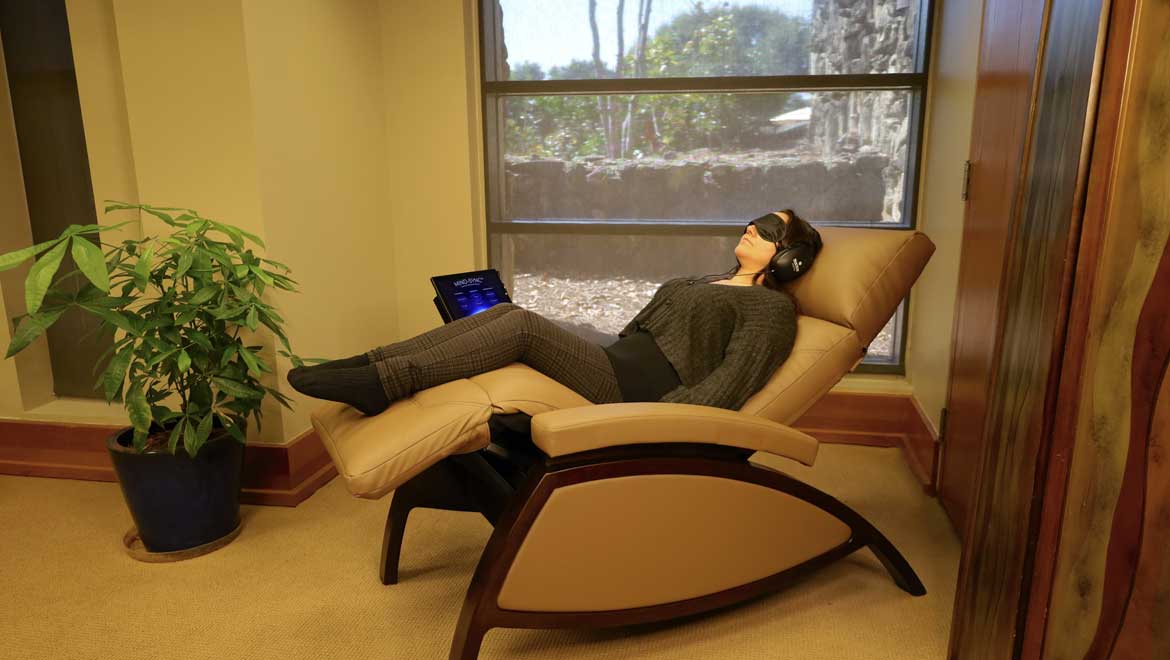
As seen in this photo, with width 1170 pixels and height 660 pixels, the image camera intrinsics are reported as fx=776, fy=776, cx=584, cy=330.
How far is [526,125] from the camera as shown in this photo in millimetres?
3326

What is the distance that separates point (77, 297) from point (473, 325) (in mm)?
1006

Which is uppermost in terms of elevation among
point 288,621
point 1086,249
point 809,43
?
point 809,43

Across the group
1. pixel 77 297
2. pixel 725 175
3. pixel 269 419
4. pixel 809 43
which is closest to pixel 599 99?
pixel 725 175

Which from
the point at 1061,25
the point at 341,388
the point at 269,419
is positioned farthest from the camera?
the point at 269,419

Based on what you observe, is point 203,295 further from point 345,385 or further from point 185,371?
point 345,385

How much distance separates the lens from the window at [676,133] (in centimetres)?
307

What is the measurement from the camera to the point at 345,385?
1.76 m

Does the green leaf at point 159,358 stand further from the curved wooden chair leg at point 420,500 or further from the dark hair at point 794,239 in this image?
the dark hair at point 794,239

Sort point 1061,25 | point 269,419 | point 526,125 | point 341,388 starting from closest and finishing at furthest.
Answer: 1. point 1061,25
2. point 341,388
3. point 269,419
4. point 526,125

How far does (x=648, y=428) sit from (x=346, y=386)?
696mm

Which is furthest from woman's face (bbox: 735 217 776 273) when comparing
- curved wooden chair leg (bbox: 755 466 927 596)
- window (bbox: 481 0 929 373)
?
window (bbox: 481 0 929 373)

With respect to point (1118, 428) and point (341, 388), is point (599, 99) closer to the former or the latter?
point (341, 388)

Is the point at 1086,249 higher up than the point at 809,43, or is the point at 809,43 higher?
the point at 809,43

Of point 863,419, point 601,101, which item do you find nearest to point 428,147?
point 601,101
